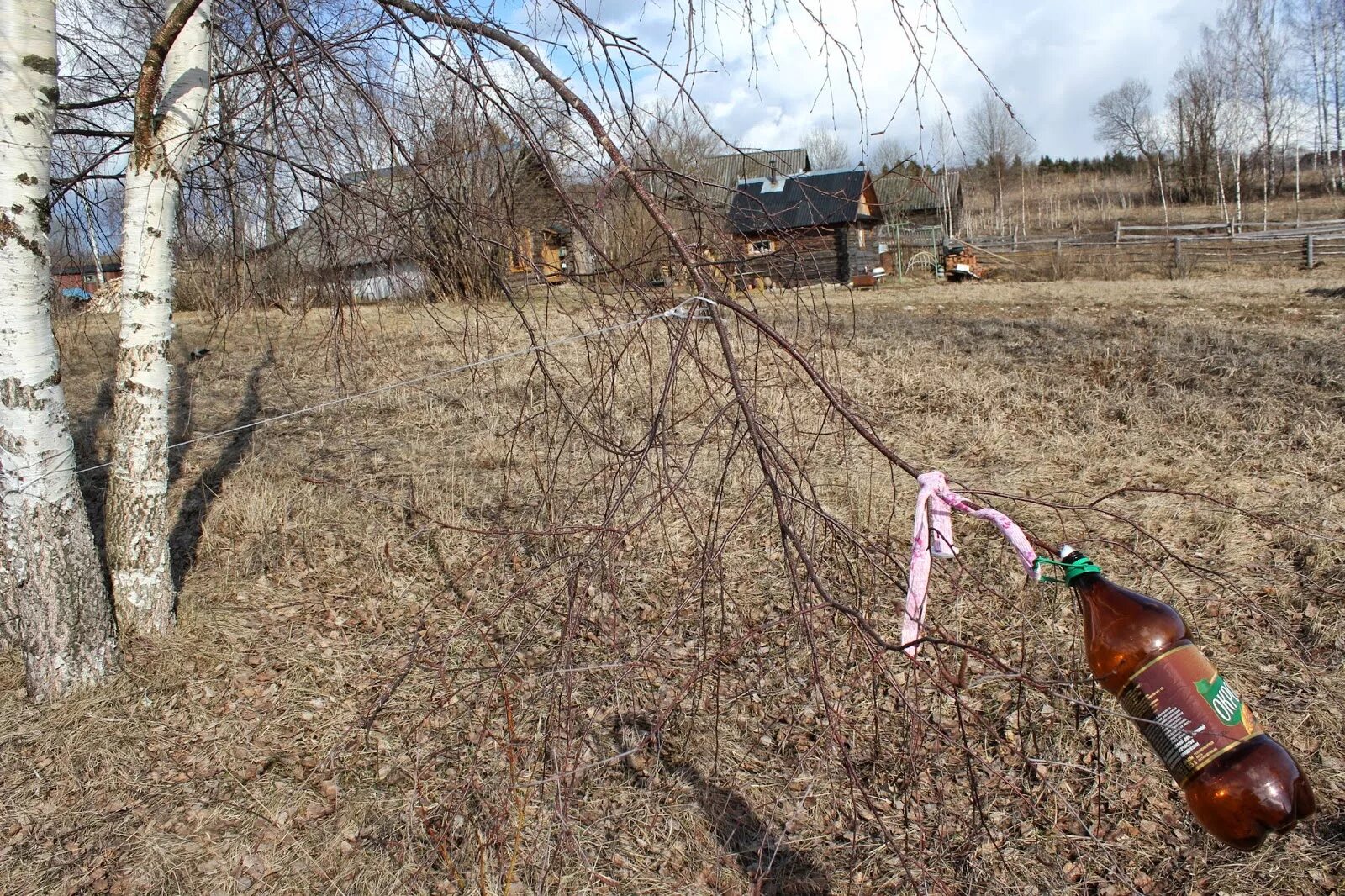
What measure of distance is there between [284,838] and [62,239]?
2890 mm

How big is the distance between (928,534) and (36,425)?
3.13 meters

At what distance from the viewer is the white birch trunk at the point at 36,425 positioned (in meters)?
2.91

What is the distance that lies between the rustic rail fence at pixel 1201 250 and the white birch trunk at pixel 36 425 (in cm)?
2516

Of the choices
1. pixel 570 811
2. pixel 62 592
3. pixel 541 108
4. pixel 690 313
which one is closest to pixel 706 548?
pixel 690 313

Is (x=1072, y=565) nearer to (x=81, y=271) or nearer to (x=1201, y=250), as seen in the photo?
(x=81, y=271)

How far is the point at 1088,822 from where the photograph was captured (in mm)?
2986

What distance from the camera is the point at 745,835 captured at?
298 cm

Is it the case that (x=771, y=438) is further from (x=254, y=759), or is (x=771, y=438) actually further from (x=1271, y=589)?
(x=1271, y=589)

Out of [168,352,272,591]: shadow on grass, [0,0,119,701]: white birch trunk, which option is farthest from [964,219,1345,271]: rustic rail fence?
[0,0,119,701]: white birch trunk

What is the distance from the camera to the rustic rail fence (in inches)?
939

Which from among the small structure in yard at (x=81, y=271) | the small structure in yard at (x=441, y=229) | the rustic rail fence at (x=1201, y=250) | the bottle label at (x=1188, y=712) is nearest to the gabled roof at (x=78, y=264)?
the small structure in yard at (x=81, y=271)

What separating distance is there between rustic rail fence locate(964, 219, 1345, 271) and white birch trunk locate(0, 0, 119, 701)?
25156 mm

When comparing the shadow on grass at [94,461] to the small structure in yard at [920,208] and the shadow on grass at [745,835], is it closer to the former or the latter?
the shadow on grass at [745,835]

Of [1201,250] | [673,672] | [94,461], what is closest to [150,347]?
[673,672]
